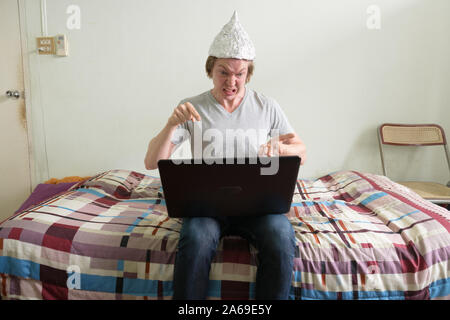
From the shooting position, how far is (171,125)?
1088mm

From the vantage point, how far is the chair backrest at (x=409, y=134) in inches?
82.2

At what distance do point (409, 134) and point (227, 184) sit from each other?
175 cm

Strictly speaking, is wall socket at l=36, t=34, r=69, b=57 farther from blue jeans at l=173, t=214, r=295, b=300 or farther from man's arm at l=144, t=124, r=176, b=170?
blue jeans at l=173, t=214, r=295, b=300

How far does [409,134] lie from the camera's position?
211 centimetres

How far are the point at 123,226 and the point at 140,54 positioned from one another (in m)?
1.34

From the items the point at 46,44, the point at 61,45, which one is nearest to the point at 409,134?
the point at 61,45

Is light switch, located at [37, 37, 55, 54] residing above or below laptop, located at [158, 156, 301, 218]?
above

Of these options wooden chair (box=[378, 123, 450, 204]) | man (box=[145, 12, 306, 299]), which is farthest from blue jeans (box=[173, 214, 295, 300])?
wooden chair (box=[378, 123, 450, 204])

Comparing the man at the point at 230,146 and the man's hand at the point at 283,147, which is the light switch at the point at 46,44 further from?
the man's hand at the point at 283,147

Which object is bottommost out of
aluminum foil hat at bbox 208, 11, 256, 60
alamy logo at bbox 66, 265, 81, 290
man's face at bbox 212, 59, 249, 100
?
alamy logo at bbox 66, 265, 81, 290

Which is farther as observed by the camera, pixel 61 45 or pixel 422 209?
pixel 61 45

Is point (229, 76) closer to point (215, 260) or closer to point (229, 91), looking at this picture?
point (229, 91)

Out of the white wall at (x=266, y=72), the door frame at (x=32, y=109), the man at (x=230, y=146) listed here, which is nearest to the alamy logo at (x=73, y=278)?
the man at (x=230, y=146)

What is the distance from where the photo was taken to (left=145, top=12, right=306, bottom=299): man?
0.95 meters
